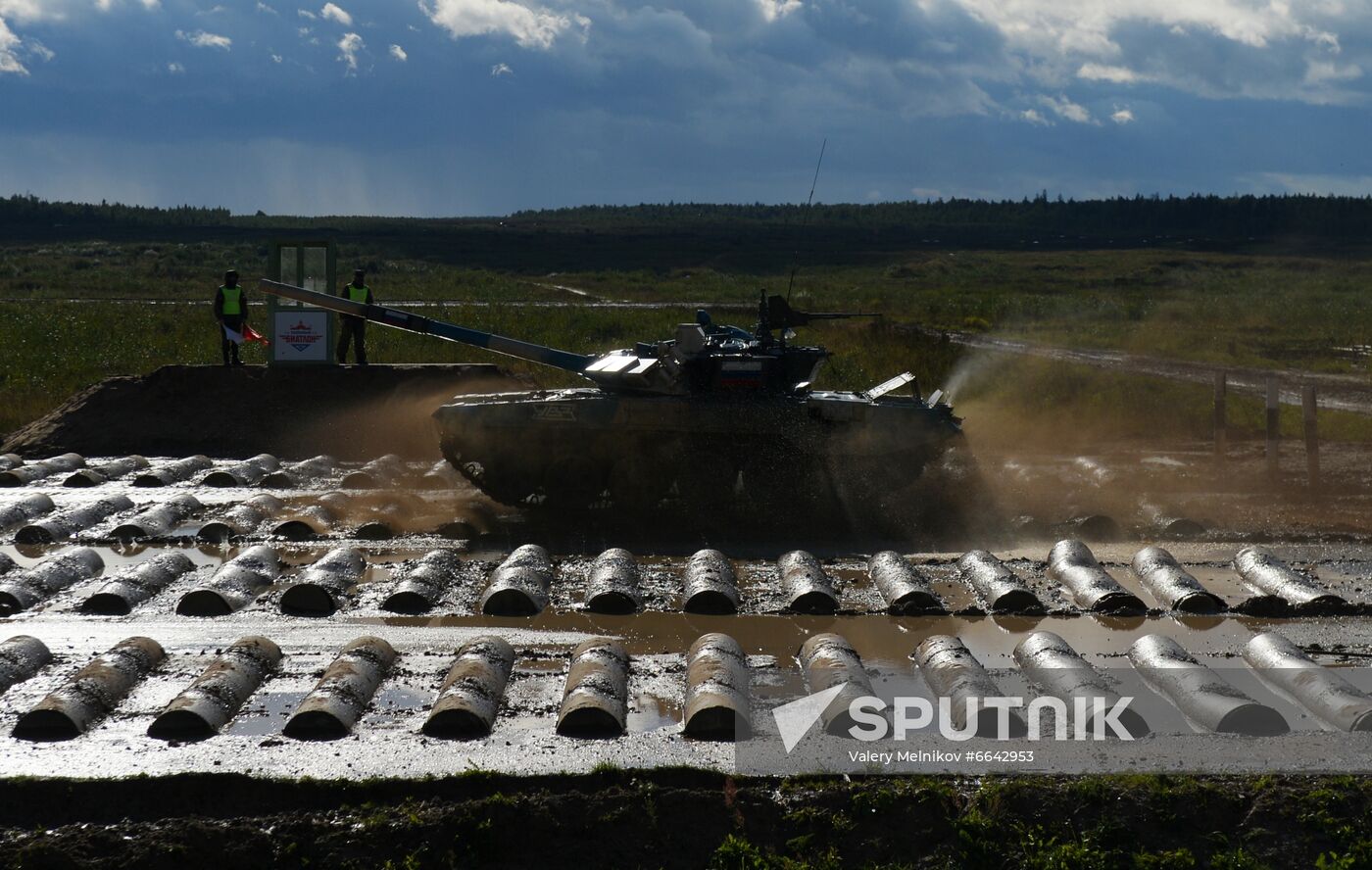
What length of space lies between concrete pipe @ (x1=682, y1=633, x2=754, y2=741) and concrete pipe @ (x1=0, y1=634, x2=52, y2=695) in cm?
408

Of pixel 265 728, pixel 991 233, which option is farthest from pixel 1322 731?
pixel 991 233

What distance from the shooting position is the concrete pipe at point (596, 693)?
822cm

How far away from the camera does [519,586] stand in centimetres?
1150

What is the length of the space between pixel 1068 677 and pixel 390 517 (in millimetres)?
8147

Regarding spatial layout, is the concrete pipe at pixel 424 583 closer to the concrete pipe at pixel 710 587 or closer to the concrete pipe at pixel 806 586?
the concrete pipe at pixel 710 587

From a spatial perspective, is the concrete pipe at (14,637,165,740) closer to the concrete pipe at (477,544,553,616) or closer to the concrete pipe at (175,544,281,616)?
the concrete pipe at (175,544,281,616)

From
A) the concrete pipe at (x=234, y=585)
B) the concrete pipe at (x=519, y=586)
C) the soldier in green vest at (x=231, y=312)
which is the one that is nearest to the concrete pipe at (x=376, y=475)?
the soldier in green vest at (x=231, y=312)

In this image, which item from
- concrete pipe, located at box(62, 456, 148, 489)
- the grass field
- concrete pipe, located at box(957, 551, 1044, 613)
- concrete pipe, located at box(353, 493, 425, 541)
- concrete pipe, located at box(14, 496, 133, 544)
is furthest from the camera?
the grass field

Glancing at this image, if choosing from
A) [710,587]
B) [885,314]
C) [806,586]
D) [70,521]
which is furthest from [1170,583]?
[885,314]

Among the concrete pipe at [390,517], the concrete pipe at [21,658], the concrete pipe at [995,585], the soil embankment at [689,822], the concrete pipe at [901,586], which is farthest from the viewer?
the concrete pipe at [390,517]

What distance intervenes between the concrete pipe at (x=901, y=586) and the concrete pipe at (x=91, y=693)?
5332 mm

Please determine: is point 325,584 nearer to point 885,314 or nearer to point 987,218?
point 885,314

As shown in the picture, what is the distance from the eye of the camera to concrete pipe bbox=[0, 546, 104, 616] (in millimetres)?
11234

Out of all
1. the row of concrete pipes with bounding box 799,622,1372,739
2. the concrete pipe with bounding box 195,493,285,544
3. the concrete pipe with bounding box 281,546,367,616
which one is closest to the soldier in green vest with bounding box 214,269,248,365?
the concrete pipe with bounding box 195,493,285,544
